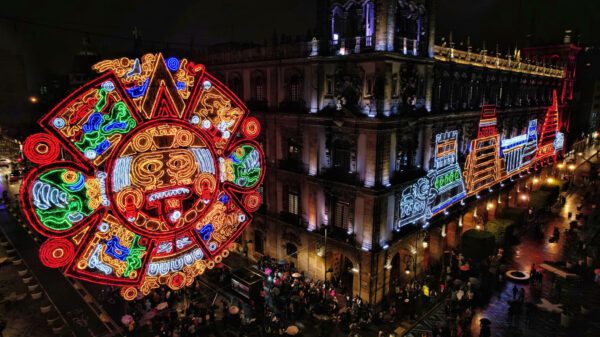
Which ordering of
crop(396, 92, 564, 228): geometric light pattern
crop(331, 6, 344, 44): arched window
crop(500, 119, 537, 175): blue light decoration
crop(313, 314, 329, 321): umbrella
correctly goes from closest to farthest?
1. crop(313, 314, 329, 321): umbrella
2. crop(331, 6, 344, 44): arched window
3. crop(396, 92, 564, 228): geometric light pattern
4. crop(500, 119, 537, 175): blue light decoration

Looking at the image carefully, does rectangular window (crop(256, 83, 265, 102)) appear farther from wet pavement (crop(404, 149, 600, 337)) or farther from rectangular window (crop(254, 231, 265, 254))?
wet pavement (crop(404, 149, 600, 337))

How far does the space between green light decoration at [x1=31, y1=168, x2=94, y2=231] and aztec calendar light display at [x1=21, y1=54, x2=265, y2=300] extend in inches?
1.4

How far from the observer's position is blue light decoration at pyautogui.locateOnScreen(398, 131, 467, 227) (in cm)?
2920

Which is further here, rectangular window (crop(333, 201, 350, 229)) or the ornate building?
rectangular window (crop(333, 201, 350, 229))

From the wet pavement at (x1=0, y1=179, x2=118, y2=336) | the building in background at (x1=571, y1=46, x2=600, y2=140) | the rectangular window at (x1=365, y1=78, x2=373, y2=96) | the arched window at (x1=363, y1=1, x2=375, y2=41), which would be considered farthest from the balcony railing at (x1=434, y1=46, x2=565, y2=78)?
the wet pavement at (x1=0, y1=179, x2=118, y2=336)

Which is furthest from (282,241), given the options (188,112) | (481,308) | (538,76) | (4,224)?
(538,76)

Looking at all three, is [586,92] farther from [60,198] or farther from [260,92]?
[60,198]

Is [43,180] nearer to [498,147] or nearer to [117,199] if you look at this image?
[117,199]

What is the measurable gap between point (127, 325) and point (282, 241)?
14104 millimetres

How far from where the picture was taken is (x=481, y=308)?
1086 inches

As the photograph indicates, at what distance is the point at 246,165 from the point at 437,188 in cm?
1881

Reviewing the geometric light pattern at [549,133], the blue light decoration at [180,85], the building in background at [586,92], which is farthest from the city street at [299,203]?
the building in background at [586,92]

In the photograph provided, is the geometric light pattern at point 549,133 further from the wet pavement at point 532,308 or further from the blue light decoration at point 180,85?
the blue light decoration at point 180,85

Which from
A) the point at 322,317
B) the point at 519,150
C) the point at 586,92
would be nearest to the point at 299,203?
the point at 322,317
